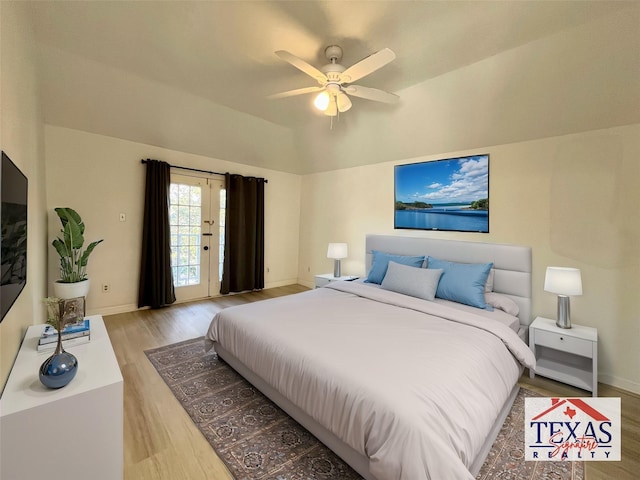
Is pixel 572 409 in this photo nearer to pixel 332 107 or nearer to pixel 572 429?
pixel 572 429

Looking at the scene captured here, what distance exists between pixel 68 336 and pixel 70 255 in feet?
6.90

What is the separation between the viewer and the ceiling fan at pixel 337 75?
2.02 m

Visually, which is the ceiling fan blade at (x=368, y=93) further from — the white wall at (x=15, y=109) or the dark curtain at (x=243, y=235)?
the dark curtain at (x=243, y=235)

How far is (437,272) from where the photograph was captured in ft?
10.0

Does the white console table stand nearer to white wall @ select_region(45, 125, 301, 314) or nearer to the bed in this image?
the bed

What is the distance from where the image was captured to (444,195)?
3.61 metres

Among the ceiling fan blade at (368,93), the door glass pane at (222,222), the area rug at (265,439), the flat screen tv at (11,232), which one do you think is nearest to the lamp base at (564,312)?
the area rug at (265,439)

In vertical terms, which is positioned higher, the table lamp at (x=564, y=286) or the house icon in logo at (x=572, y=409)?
the table lamp at (x=564, y=286)

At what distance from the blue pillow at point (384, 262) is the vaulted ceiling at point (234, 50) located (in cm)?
155

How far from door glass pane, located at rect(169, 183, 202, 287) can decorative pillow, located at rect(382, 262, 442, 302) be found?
322cm

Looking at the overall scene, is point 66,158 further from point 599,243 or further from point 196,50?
point 599,243

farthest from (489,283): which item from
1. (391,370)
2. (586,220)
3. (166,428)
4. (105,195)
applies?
(105,195)

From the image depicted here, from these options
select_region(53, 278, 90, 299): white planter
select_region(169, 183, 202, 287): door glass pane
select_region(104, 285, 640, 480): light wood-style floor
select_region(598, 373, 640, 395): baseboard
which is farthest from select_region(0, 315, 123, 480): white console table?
select_region(598, 373, 640, 395): baseboard

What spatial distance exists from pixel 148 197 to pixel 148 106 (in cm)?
124
